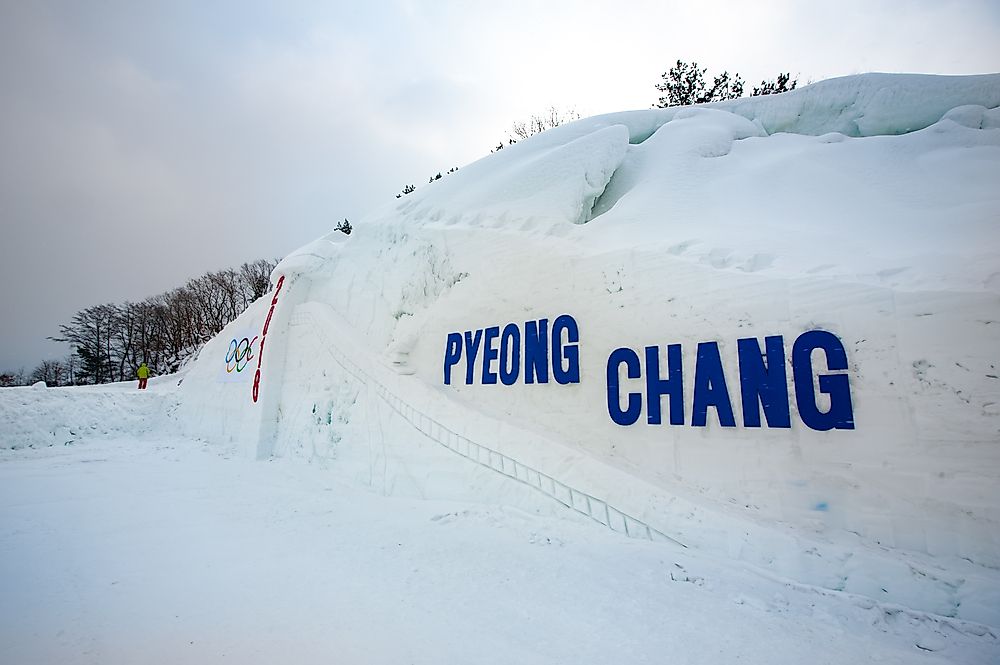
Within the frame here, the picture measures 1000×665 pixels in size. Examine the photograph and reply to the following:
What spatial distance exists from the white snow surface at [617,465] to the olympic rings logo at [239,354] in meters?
2.43

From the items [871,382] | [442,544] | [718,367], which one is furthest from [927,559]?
[442,544]

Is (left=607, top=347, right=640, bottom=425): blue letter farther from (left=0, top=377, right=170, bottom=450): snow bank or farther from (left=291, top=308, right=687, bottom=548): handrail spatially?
(left=0, top=377, right=170, bottom=450): snow bank

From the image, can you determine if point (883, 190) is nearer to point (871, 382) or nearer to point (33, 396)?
point (871, 382)

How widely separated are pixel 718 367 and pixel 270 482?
6767mm

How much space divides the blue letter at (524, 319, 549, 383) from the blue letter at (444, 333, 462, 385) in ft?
3.91

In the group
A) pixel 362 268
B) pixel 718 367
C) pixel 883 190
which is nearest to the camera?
pixel 718 367

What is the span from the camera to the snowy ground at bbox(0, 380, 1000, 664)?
269 cm

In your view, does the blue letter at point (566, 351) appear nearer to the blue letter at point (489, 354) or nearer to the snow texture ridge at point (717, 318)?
the snow texture ridge at point (717, 318)

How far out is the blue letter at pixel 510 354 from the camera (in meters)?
5.83

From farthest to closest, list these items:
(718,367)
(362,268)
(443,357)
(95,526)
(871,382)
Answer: (362,268) → (443,357) → (95,526) → (718,367) → (871,382)

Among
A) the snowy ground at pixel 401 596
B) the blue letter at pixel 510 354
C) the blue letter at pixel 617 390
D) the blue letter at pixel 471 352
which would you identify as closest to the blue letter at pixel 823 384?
the snowy ground at pixel 401 596

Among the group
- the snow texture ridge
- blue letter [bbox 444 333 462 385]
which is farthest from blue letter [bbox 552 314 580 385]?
blue letter [bbox 444 333 462 385]

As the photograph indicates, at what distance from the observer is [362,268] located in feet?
31.2

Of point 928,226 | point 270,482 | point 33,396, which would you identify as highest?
point 928,226
